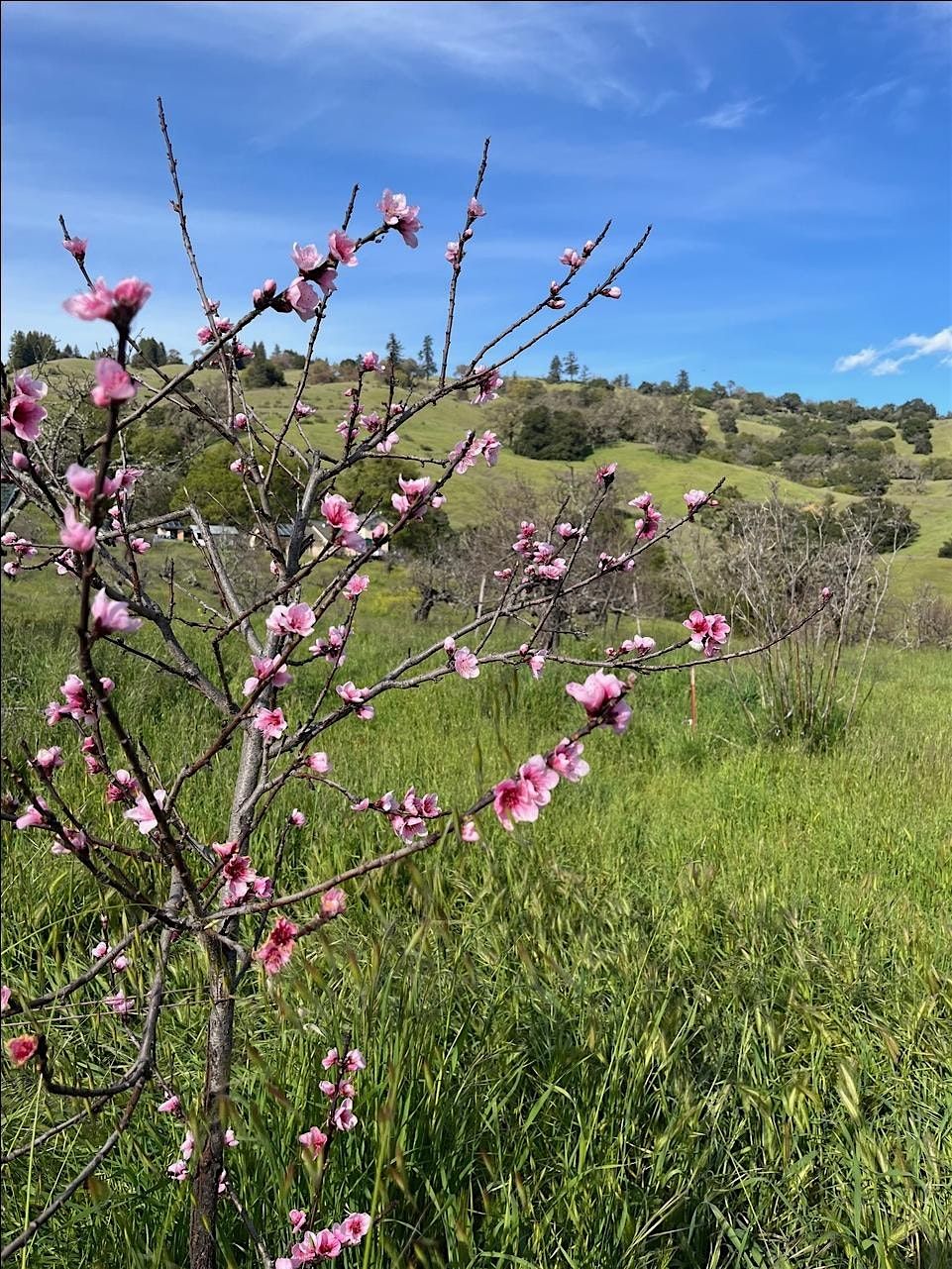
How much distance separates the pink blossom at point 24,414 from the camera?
1.27m

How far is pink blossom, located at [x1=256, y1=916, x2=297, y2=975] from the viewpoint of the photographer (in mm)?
1366

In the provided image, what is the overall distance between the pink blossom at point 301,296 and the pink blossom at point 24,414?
0.45m

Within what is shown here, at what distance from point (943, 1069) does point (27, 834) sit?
3915 millimetres

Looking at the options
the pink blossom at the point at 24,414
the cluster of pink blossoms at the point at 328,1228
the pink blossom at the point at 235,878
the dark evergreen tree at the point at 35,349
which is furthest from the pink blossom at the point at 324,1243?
the dark evergreen tree at the point at 35,349

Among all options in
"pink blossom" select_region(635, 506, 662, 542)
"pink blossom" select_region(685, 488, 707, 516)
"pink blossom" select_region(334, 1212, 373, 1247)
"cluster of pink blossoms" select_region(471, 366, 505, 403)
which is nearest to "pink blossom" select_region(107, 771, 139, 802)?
"pink blossom" select_region(334, 1212, 373, 1247)

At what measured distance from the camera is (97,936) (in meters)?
3.33

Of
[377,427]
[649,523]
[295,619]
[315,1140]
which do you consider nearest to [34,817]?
[295,619]

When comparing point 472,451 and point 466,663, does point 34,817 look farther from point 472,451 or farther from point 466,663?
point 472,451

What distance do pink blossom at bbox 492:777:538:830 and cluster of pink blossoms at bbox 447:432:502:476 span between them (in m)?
0.91

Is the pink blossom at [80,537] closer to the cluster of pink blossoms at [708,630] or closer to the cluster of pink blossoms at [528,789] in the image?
the cluster of pink blossoms at [528,789]

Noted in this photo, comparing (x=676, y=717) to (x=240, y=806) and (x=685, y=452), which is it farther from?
(x=685, y=452)

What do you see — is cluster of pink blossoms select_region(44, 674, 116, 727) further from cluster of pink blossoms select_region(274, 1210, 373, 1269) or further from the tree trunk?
cluster of pink blossoms select_region(274, 1210, 373, 1269)

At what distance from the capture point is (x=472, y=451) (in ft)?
6.76

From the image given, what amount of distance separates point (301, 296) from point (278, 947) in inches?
44.5
